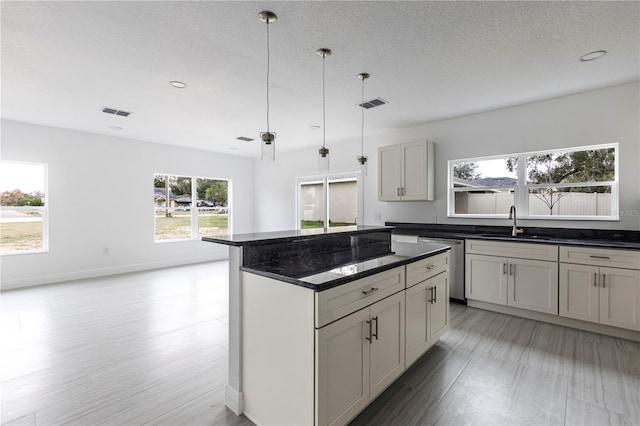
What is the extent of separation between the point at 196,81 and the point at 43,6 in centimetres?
133

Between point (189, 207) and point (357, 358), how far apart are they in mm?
6196

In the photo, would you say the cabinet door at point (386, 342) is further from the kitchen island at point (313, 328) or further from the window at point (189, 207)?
the window at point (189, 207)

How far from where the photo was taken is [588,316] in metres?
3.08

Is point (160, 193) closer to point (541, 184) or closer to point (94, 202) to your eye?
point (94, 202)

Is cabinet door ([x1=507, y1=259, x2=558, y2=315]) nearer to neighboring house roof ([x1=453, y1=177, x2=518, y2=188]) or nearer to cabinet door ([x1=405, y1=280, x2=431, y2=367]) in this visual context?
neighboring house roof ([x1=453, y1=177, x2=518, y2=188])

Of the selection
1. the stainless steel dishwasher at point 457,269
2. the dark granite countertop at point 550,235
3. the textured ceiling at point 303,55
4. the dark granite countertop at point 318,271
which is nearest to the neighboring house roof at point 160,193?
the textured ceiling at point 303,55

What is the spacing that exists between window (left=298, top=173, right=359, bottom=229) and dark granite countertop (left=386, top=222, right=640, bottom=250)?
1.65m

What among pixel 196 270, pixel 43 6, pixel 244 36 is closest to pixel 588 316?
→ pixel 244 36

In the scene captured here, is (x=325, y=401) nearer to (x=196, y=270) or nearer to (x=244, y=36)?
(x=244, y=36)

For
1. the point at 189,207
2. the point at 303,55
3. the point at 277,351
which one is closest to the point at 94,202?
the point at 189,207

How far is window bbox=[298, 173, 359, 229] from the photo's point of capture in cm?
616

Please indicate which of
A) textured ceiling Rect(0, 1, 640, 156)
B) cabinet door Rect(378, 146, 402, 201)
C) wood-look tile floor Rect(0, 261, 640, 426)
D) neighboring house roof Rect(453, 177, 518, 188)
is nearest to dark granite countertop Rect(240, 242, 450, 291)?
wood-look tile floor Rect(0, 261, 640, 426)

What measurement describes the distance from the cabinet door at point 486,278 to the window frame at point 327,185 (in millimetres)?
2383

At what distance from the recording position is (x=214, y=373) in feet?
7.77
